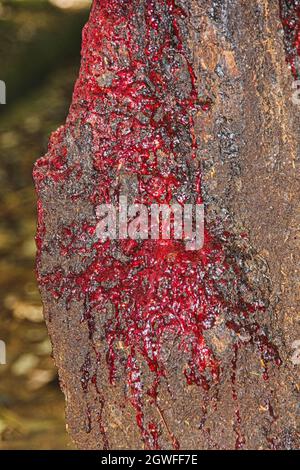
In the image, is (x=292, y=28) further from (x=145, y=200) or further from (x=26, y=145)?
(x=26, y=145)

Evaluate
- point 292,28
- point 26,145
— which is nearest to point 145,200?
point 292,28

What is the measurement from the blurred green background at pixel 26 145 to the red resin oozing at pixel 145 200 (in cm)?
59

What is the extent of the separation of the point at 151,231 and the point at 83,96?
6.2 inches

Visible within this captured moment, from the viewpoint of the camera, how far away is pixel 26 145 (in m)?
1.67

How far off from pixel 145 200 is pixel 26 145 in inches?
34.6

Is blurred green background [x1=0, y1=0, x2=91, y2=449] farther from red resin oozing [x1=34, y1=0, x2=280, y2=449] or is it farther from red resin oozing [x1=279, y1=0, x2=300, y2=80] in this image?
red resin oozing [x1=279, y1=0, x2=300, y2=80]

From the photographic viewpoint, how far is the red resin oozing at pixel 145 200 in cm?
81

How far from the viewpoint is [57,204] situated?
33.9 inches

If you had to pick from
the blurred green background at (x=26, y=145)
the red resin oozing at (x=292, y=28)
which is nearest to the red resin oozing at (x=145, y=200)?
the red resin oozing at (x=292, y=28)

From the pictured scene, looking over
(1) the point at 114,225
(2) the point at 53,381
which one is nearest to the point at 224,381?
(1) the point at 114,225

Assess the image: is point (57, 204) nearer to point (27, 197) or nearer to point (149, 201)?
point (149, 201)

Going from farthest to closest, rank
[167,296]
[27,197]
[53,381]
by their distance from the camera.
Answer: [27,197] < [53,381] < [167,296]

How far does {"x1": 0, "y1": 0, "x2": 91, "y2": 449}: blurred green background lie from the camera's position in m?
1.43

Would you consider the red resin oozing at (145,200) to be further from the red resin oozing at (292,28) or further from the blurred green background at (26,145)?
the blurred green background at (26,145)
